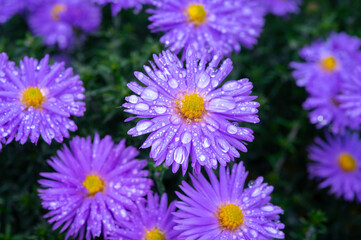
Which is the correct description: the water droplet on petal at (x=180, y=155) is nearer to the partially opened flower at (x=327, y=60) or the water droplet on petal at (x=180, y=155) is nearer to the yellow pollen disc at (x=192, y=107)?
the yellow pollen disc at (x=192, y=107)

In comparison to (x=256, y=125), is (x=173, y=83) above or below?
below

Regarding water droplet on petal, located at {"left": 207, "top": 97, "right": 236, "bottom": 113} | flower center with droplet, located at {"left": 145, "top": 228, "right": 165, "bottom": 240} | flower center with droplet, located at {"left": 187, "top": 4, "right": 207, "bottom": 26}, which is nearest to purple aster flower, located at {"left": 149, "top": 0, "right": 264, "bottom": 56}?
flower center with droplet, located at {"left": 187, "top": 4, "right": 207, "bottom": 26}

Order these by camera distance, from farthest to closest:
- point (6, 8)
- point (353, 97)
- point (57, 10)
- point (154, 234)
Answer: point (57, 10)
point (6, 8)
point (353, 97)
point (154, 234)

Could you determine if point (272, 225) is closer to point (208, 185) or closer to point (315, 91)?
point (208, 185)

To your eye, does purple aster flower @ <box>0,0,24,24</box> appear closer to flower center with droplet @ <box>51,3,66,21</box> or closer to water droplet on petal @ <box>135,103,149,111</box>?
flower center with droplet @ <box>51,3,66,21</box>

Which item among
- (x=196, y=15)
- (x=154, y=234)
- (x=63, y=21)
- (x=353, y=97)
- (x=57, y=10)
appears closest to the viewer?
(x=154, y=234)

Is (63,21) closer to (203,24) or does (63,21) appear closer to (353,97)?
(203,24)

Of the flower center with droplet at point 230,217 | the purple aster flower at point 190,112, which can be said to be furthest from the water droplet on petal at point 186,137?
the flower center with droplet at point 230,217

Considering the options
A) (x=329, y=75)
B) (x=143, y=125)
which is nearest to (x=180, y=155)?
(x=143, y=125)
